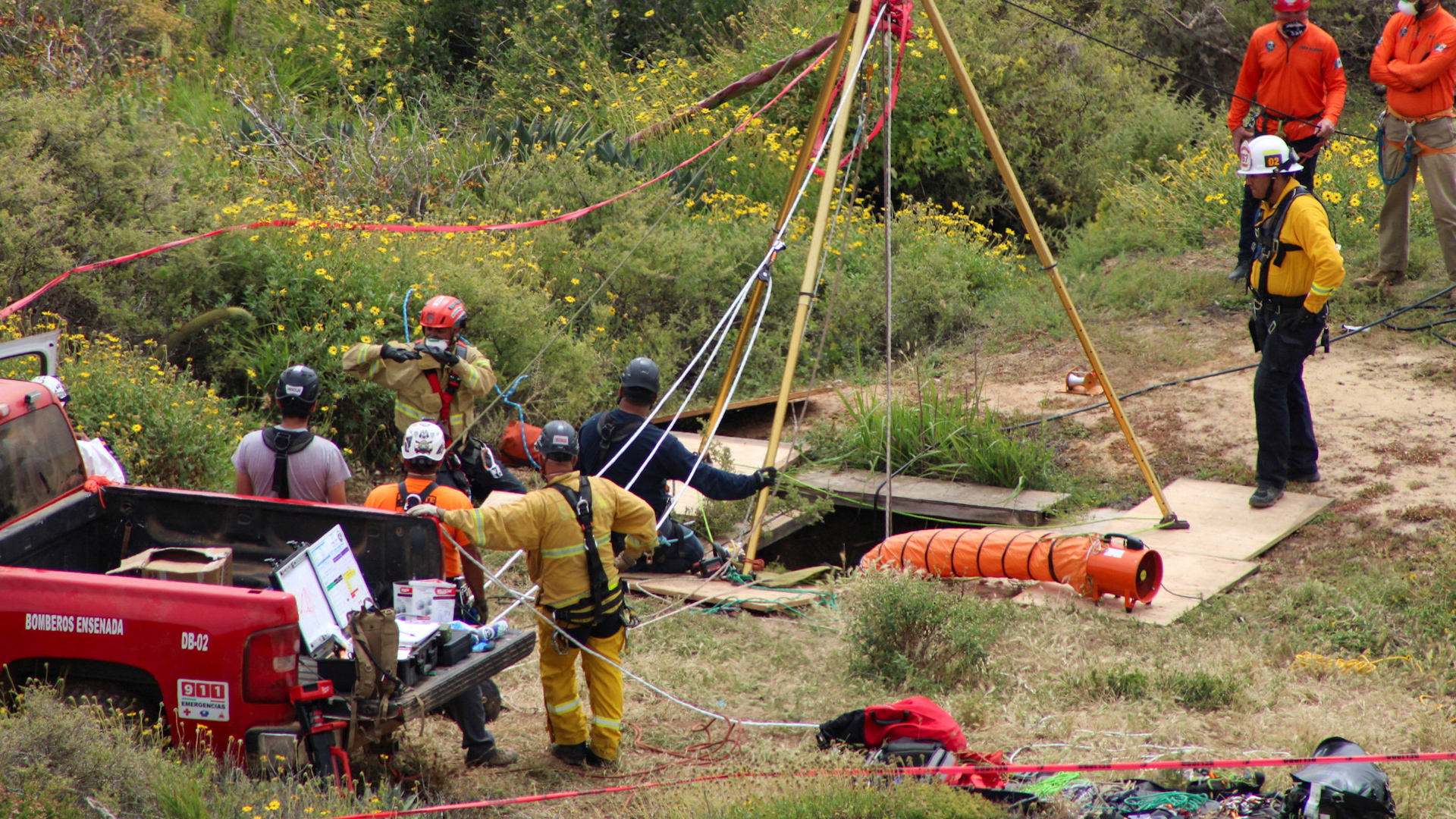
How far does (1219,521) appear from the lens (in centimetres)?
801

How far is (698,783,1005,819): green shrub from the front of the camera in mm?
4340

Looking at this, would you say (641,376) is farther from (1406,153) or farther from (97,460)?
(1406,153)

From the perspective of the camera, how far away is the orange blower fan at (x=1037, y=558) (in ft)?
22.2

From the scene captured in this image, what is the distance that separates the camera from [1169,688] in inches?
228

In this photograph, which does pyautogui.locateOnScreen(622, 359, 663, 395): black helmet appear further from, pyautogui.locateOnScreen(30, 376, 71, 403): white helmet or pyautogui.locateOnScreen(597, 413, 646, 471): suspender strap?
pyautogui.locateOnScreen(30, 376, 71, 403): white helmet

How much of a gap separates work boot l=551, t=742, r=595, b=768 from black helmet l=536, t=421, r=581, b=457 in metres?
1.25

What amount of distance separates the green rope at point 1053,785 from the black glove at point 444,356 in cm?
372

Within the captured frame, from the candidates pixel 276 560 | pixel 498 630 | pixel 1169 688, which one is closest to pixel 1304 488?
pixel 1169 688

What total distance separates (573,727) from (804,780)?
3.61 ft

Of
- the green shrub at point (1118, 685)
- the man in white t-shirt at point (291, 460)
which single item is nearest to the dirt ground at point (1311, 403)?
the green shrub at point (1118, 685)

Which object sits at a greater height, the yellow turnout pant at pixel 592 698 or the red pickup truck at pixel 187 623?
the red pickup truck at pixel 187 623

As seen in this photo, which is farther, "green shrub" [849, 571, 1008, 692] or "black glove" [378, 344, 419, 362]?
"black glove" [378, 344, 419, 362]

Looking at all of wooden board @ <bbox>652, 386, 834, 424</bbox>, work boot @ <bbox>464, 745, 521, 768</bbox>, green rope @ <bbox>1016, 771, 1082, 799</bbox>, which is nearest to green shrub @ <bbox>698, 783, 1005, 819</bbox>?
green rope @ <bbox>1016, 771, 1082, 799</bbox>

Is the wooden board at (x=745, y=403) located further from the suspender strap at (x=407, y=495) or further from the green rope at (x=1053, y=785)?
the green rope at (x=1053, y=785)
